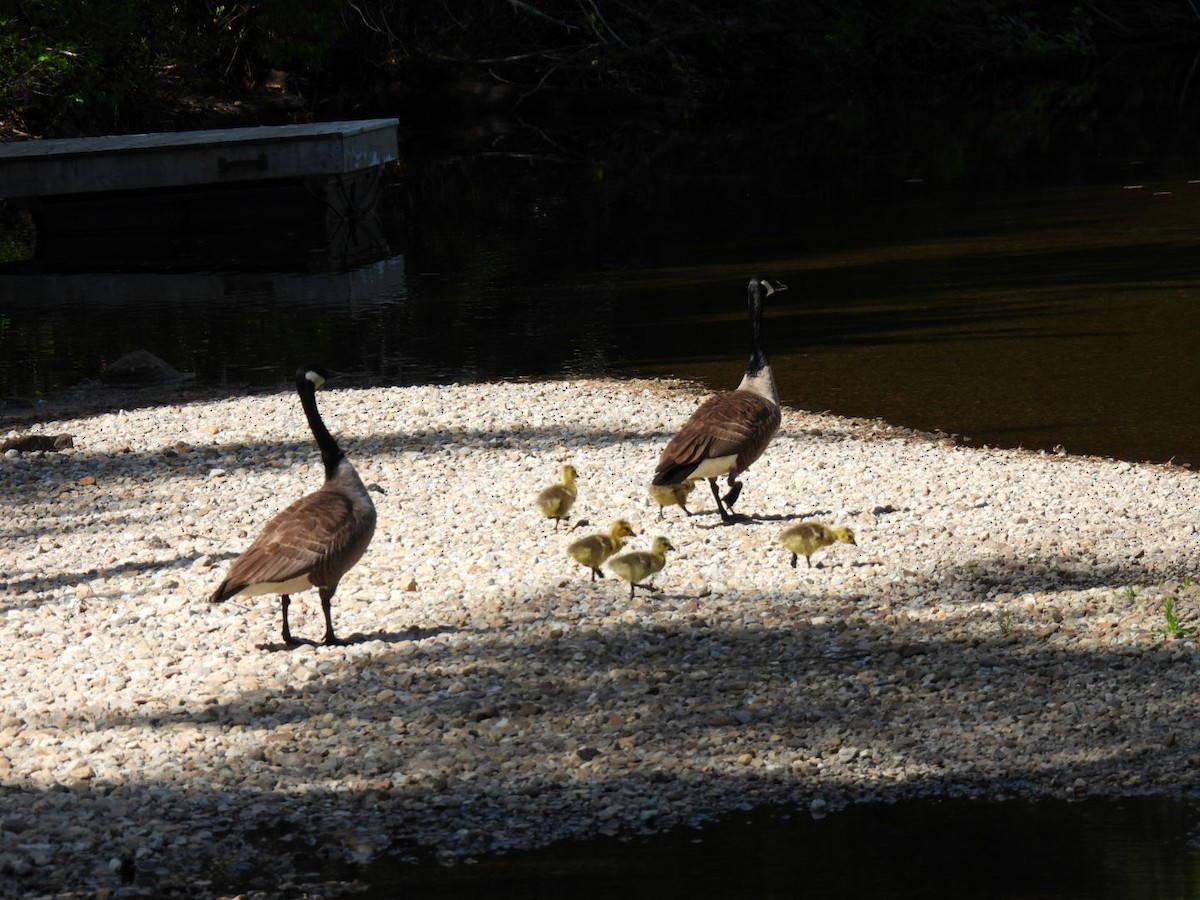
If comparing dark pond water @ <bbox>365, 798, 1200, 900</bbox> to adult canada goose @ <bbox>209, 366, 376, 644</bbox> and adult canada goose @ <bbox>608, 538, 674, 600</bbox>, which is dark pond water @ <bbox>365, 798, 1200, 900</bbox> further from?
adult canada goose @ <bbox>608, 538, 674, 600</bbox>

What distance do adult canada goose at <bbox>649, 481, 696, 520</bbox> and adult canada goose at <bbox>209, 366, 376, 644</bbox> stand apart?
103 inches

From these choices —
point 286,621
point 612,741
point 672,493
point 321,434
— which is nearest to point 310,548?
point 286,621

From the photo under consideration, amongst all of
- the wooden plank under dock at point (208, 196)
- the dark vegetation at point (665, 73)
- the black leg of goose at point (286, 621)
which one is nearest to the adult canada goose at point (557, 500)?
the black leg of goose at point (286, 621)

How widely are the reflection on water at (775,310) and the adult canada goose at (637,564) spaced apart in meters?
5.73

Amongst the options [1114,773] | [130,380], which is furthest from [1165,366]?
[130,380]

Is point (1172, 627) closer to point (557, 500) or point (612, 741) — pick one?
point (612, 741)

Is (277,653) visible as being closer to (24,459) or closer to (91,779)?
(91,779)

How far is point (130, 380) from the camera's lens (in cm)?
1819

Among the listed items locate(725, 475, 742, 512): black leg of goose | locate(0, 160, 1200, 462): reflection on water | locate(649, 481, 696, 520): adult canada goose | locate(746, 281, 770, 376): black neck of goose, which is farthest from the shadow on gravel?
locate(0, 160, 1200, 462): reflection on water

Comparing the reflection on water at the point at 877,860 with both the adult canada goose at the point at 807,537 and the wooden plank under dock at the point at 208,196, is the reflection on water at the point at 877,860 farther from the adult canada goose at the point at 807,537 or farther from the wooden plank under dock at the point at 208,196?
the wooden plank under dock at the point at 208,196

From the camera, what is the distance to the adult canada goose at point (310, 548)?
25.4 feet

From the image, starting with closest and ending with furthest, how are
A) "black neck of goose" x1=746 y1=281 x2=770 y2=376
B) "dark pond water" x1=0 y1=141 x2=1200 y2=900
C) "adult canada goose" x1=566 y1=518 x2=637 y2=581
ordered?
"dark pond water" x1=0 y1=141 x2=1200 y2=900 → "adult canada goose" x1=566 y1=518 x2=637 y2=581 → "black neck of goose" x1=746 y1=281 x2=770 y2=376

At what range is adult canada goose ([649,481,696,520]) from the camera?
34.1 ft

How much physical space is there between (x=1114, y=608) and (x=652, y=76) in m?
45.8
